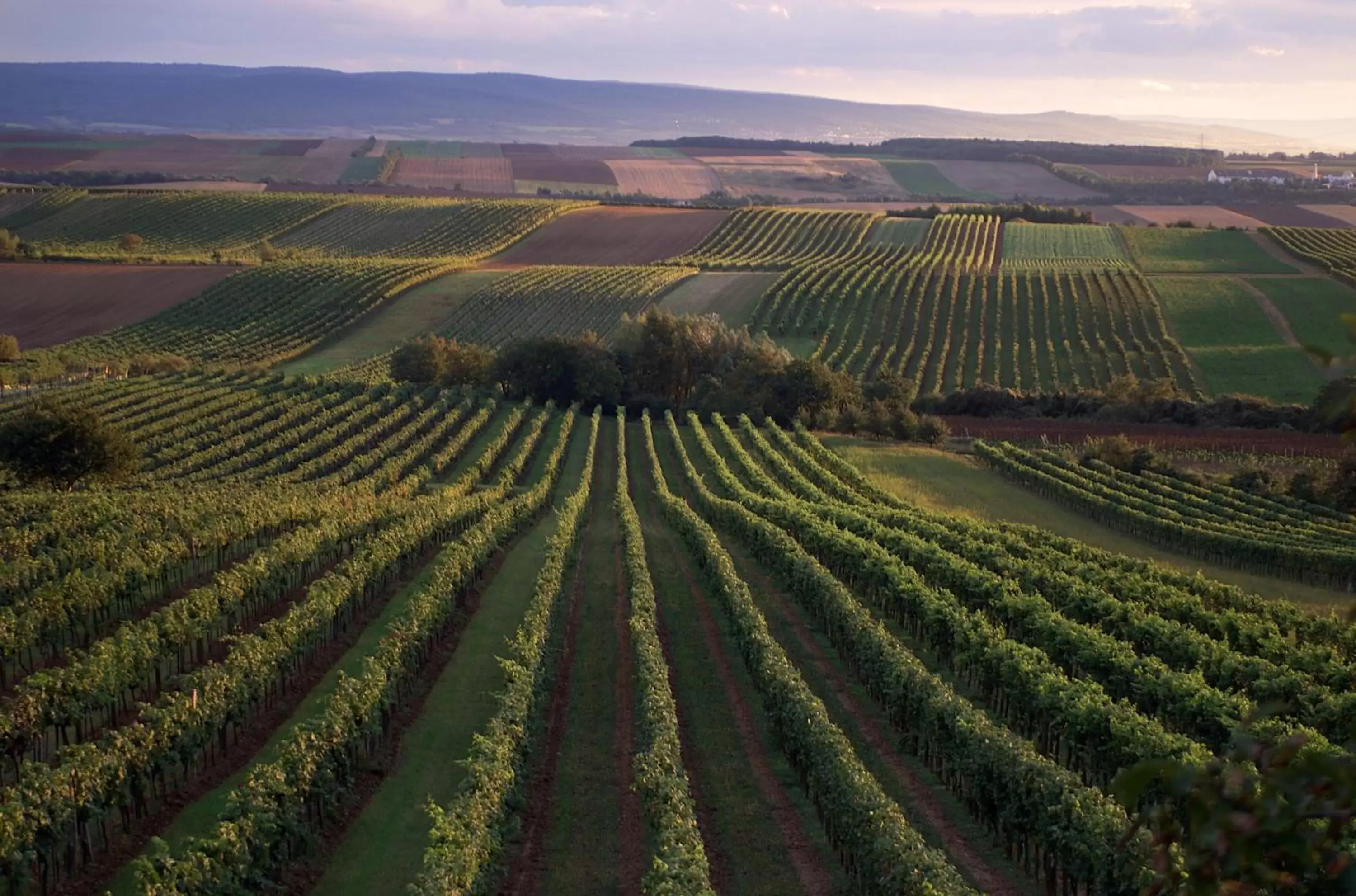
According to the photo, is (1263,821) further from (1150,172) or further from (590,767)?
(1150,172)

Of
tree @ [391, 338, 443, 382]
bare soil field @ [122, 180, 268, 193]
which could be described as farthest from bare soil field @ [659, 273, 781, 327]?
bare soil field @ [122, 180, 268, 193]

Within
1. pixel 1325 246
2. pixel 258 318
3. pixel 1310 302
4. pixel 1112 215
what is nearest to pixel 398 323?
pixel 258 318

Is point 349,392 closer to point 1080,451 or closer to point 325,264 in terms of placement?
point 1080,451

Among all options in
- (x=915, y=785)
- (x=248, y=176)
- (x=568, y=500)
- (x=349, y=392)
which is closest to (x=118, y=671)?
(x=915, y=785)

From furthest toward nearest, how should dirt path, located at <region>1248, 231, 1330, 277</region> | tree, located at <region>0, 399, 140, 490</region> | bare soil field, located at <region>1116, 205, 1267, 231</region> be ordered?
bare soil field, located at <region>1116, 205, 1267, 231</region> < dirt path, located at <region>1248, 231, 1330, 277</region> < tree, located at <region>0, 399, 140, 490</region>

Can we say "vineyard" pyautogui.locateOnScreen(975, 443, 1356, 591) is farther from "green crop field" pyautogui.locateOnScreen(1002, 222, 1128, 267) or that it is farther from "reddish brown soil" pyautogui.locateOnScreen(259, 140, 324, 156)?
"reddish brown soil" pyautogui.locateOnScreen(259, 140, 324, 156)

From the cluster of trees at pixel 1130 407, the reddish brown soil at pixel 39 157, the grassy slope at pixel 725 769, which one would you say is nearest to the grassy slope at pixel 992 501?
the cluster of trees at pixel 1130 407
